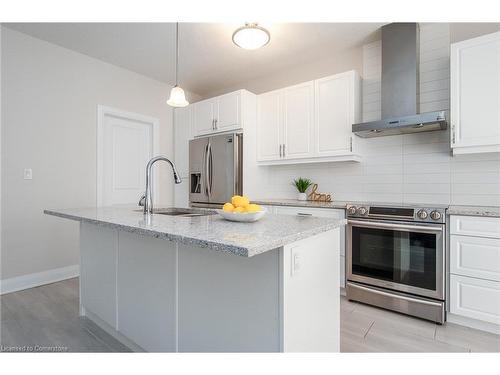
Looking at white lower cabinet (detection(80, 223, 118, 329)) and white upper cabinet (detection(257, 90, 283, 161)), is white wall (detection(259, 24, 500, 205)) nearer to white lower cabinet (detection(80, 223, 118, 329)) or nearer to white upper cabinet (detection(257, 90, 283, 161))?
white upper cabinet (detection(257, 90, 283, 161))

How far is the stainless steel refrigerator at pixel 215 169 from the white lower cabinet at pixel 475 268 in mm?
2195

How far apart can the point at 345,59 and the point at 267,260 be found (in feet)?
9.59

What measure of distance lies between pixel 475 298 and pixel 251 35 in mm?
2434

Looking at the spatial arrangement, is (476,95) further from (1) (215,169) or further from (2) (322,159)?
(1) (215,169)

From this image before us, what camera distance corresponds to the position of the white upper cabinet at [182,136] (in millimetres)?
4039

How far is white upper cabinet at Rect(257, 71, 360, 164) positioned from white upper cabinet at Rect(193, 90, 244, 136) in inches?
12.6

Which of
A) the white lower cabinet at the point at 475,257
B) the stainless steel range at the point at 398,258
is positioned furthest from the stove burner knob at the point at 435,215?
the white lower cabinet at the point at 475,257

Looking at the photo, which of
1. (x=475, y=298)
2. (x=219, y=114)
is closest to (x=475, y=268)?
(x=475, y=298)

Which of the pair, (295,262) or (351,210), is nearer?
(295,262)

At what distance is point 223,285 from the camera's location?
4.03 feet

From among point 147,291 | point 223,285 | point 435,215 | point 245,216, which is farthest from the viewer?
point 435,215

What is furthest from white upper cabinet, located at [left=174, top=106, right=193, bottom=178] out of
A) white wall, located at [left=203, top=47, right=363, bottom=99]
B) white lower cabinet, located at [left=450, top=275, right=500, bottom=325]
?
white lower cabinet, located at [left=450, top=275, right=500, bottom=325]

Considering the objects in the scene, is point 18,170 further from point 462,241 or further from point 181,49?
point 462,241

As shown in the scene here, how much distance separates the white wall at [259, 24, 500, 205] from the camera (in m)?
2.40
